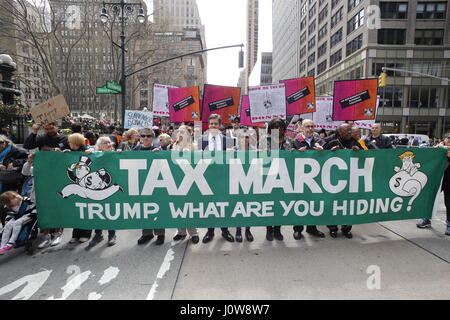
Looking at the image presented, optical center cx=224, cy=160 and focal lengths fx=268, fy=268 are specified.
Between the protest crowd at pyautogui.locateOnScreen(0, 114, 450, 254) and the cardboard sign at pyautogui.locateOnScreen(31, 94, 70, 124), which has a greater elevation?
the cardboard sign at pyautogui.locateOnScreen(31, 94, 70, 124)

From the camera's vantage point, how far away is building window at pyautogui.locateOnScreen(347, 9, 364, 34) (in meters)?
36.1

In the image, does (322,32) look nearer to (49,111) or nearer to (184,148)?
(49,111)

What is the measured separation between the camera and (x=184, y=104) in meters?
7.42

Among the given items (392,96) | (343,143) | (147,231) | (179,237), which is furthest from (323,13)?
(147,231)

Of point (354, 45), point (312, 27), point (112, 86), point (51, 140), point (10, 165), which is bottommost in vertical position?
point (10, 165)

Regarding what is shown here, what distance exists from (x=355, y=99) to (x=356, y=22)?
38.8m

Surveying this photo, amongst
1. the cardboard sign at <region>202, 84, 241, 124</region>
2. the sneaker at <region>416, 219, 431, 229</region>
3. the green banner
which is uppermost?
the cardboard sign at <region>202, 84, 241, 124</region>

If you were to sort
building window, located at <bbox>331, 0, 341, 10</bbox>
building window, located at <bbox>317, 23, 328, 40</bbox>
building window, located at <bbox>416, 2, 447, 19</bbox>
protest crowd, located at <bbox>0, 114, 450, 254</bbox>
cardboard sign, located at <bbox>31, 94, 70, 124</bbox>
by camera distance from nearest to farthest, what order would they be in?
protest crowd, located at <bbox>0, 114, 450, 254</bbox>, cardboard sign, located at <bbox>31, 94, 70, 124</bbox>, building window, located at <bbox>416, 2, 447, 19</bbox>, building window, located at <bbox>331, 0, 341, 10</bbox>, building window, located at <bbox>317, 23, 328, 40</bbox>

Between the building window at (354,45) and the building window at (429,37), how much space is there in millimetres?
6970

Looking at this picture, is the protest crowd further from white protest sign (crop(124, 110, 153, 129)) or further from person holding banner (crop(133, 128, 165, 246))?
white protest sign (crop(124, 110, 153, 129))

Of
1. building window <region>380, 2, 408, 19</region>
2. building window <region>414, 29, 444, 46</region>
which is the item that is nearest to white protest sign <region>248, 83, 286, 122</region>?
building window <region>380, 2, 408, 19</region>

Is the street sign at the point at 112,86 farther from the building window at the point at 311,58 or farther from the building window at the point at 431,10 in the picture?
the building window at the point at 311,58

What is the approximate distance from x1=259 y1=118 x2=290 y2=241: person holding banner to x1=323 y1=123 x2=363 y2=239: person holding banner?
2.46ft
